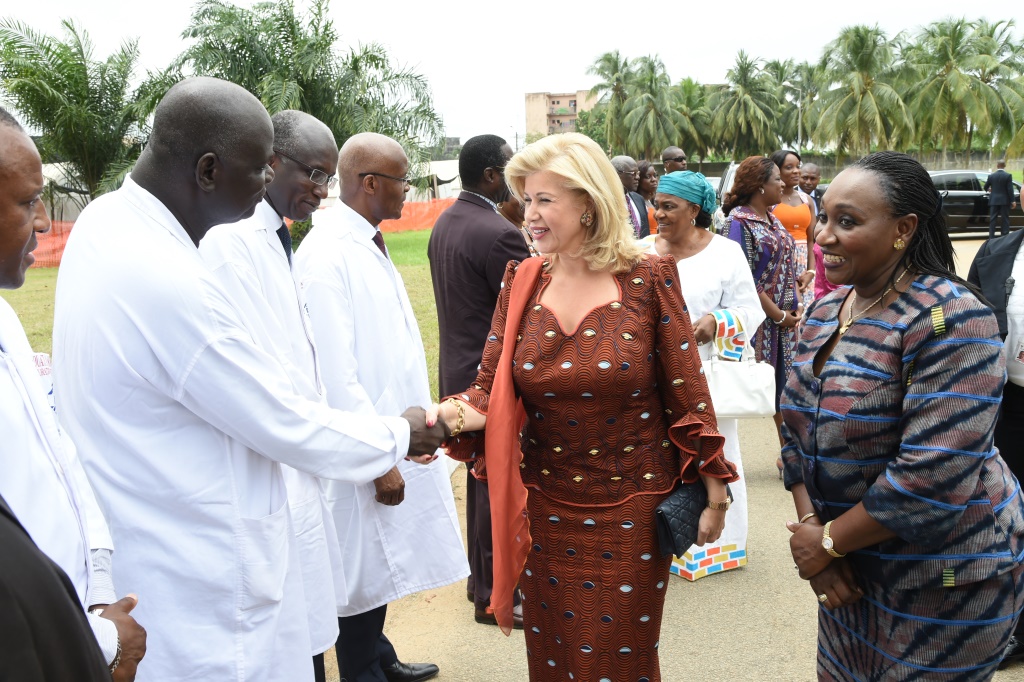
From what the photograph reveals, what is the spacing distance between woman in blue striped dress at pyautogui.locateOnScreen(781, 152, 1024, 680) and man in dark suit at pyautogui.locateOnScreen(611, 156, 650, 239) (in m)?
6.33

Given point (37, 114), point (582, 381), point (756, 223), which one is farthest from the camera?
point (37, 114)

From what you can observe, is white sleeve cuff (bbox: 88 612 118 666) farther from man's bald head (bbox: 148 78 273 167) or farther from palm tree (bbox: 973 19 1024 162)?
palm tree (bbox: 973 19 1024 162)

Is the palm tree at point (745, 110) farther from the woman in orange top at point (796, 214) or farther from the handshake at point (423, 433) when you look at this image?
the handshake at point (423, 433)

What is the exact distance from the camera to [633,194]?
30.0ft

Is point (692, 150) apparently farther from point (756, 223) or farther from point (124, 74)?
point (756, 223)

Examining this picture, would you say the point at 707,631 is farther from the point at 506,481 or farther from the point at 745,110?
the point at 745,110

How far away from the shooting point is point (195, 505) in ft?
6.75

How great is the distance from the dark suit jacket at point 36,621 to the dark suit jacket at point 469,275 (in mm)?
2958

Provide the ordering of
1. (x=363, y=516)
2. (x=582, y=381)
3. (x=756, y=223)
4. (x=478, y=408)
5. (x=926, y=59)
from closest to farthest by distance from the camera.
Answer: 1. (x=582, y=381)
2. (x=478, y=408)
3. (x=363, y=516)
4. (x=756, y=223)
5. (x=926, y=59)

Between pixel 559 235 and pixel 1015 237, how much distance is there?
235 cm

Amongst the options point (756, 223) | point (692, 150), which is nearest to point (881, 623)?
point (756, 223)

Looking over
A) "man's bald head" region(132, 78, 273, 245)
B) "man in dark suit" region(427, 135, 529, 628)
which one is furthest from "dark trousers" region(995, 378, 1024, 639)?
"man's bald head" region(132, 78, 273, 245)

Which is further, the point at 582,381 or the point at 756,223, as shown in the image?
the point at 756,223

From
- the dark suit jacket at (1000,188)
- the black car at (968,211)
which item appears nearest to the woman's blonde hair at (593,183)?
the dark suit jacket at (1000,188)
